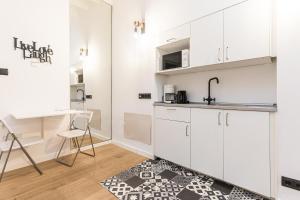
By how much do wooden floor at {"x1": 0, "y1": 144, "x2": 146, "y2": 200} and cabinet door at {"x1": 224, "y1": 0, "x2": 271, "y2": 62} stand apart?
2087mm

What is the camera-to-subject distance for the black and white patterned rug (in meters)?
1.79

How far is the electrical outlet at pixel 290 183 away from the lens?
1.49 meters

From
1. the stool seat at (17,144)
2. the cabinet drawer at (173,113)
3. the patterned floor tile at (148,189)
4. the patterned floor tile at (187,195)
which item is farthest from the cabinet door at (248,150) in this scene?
the stool seat at (17,144)

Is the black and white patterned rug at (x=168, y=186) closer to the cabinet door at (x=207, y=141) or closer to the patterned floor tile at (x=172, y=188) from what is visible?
the patterned floor tile at (x=172, y=188)

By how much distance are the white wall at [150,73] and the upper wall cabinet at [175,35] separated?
19 cm

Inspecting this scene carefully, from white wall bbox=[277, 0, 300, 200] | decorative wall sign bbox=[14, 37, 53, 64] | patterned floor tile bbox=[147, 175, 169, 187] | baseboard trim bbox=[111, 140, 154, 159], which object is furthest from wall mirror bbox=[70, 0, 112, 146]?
white wall bbox=[277, 0, 300, 200]

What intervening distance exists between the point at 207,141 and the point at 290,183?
824mm

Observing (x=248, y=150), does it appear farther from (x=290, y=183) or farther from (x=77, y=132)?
(x=77, y=132)

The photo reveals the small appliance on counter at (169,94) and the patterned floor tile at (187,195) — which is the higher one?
the small appliance on counter at (169,94)

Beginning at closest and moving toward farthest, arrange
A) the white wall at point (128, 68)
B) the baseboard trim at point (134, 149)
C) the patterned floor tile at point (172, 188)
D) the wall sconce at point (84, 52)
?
1. the patterned floor tile at point (172, 188)
2. the baseboard trim at point (134, 149)
3. the white wall at point (128, 68)
4. the wall sconce at point (84, 52)

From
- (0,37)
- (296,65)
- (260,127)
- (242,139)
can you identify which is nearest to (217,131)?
(242,139)

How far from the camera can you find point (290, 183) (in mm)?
1524

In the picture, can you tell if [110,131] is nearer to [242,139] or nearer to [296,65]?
[242,139]

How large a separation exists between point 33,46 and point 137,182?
250 centimetres
